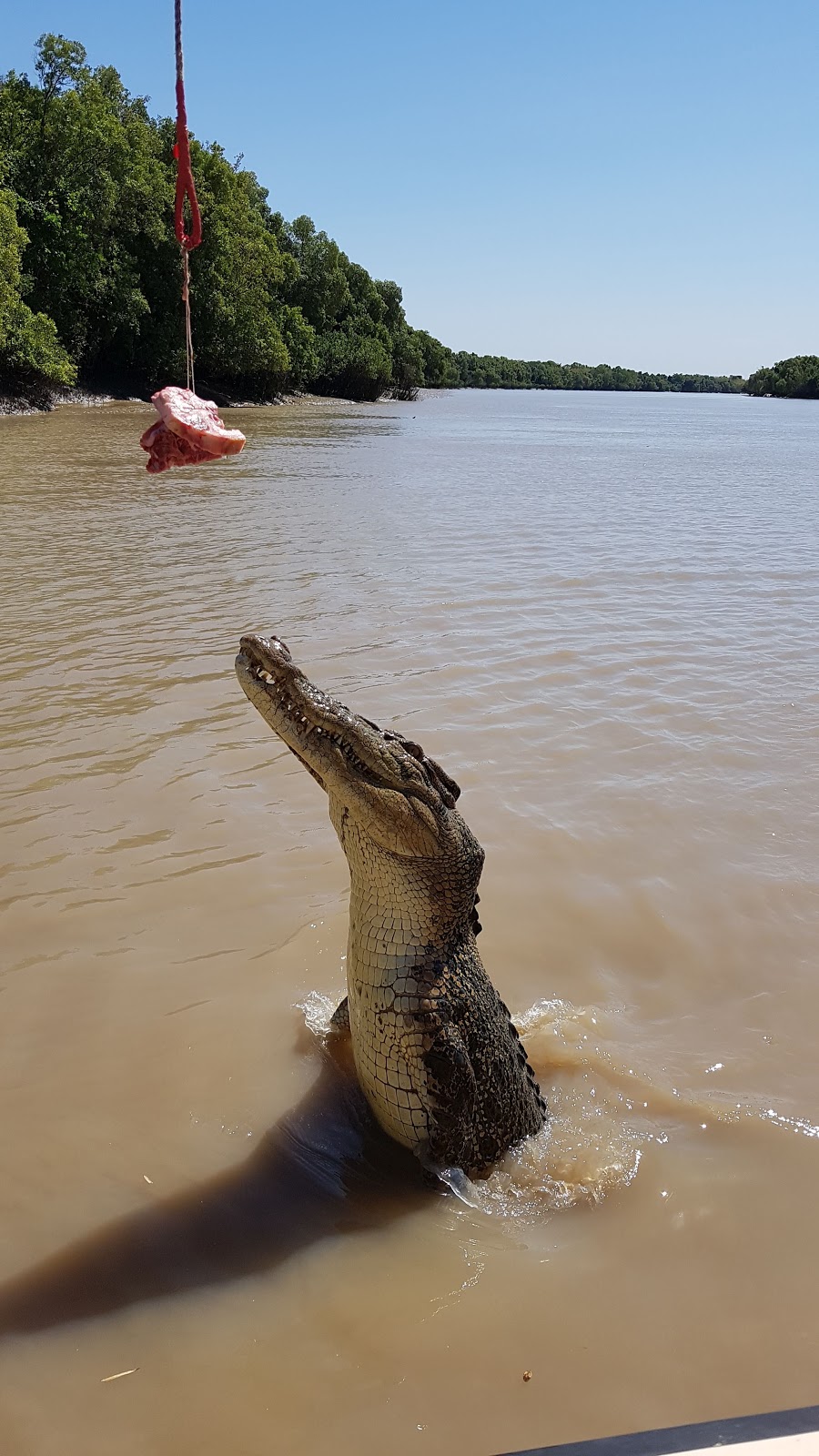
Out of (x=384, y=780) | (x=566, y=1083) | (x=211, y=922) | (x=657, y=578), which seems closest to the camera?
(x=384, y=780)

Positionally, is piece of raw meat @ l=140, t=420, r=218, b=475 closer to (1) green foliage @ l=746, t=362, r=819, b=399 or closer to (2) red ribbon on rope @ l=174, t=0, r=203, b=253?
(2) red ribbon on rope @ l=174, t=0, r=203, b=253

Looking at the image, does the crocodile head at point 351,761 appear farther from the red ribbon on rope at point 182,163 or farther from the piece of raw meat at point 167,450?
the red ribbon on rope at point 182,163

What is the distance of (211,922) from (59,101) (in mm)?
42671

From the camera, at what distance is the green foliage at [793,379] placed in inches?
5094

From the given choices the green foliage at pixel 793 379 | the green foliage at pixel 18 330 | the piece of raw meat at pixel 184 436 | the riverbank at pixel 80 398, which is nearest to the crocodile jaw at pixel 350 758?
the piece of raw meat at pixel 184 436

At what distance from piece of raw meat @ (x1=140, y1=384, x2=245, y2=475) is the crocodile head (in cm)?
95

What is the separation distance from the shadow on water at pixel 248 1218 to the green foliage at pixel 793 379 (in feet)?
468

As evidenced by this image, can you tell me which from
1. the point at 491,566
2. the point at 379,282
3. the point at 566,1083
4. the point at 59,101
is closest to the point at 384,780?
the point at 566,1083

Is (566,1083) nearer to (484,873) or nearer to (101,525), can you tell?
(484,873)

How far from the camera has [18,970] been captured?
12.5ft

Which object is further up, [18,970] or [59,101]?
[59,101]

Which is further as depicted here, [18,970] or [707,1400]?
[18,970]

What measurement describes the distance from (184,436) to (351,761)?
146 centimetres

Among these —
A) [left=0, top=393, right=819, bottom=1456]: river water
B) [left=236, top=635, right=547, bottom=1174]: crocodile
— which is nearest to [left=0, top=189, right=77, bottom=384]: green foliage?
[left=0, top=393, right=819, bottom=1456]: river water
